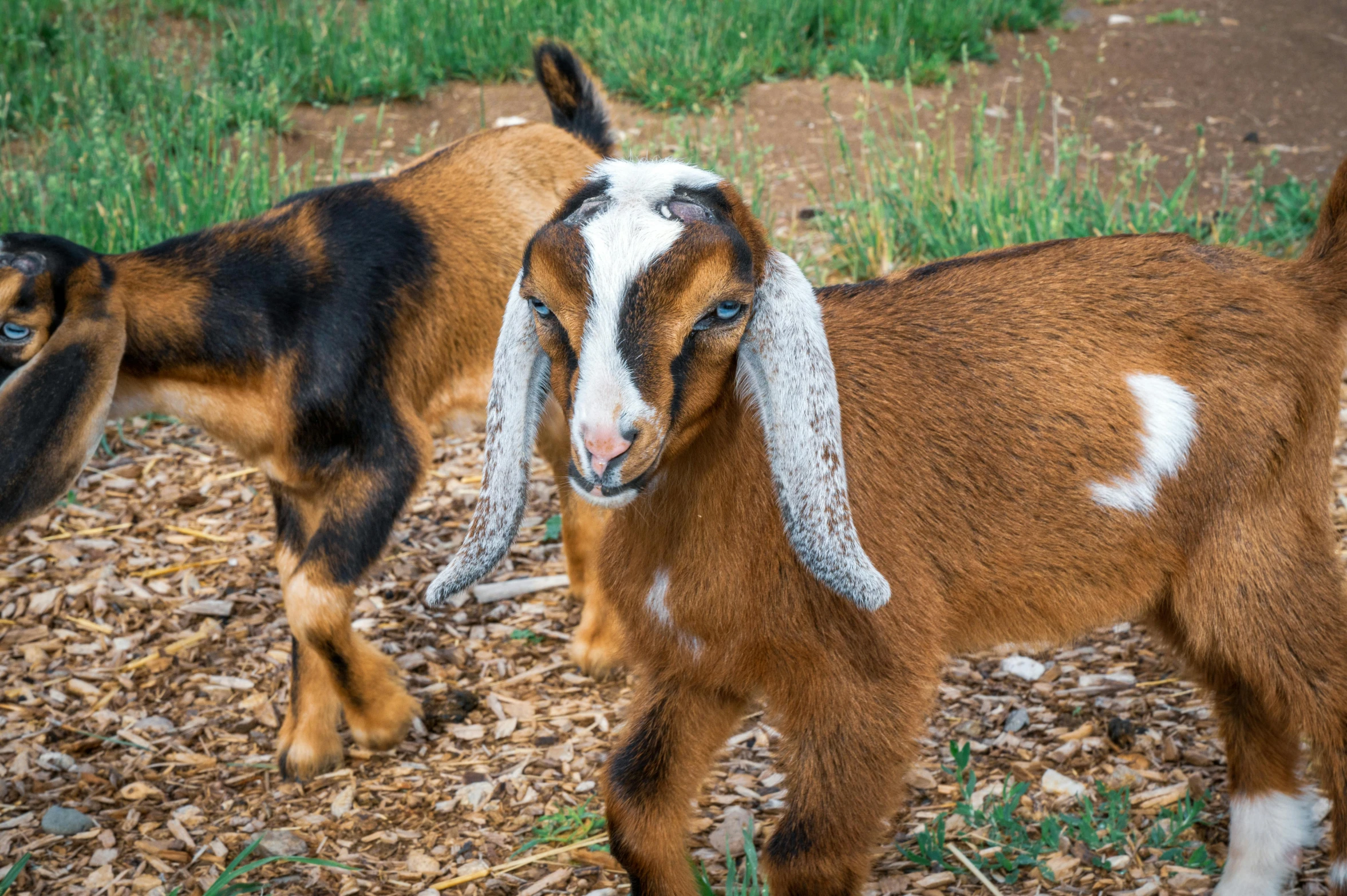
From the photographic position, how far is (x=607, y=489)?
2043 mm

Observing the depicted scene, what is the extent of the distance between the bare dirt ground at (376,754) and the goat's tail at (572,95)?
4.46 feet

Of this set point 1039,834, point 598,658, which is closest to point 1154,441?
point 1039,834

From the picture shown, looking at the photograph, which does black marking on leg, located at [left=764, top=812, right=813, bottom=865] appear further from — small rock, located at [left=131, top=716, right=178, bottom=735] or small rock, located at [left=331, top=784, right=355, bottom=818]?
small rock, located at [left=131, top=716, right=178, bottom=735]

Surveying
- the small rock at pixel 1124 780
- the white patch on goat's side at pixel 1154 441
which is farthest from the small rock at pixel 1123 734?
the white patch on goat's side at pixel 1154 441

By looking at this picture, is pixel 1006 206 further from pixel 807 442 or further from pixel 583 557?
pixel 807 442

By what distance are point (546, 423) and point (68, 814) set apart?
64.6 inches

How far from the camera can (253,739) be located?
3.59 meters

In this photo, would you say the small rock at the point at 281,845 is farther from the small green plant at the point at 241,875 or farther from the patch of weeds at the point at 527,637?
the patch of weeds at the point at 527,637

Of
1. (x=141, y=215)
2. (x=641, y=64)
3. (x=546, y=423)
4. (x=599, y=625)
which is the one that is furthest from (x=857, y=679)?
(x=641, y=64)

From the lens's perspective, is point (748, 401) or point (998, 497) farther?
point (998, 497)

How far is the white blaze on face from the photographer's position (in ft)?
6.60

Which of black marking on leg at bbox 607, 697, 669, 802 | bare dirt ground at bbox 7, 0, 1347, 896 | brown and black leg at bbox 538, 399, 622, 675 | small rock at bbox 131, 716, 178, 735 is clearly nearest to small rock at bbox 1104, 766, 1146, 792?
bare dirt ground at bbox 7, 0, 1347, 896

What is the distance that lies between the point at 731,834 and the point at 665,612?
0.90 meters

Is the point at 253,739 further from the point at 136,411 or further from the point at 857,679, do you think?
the point at 857,679
